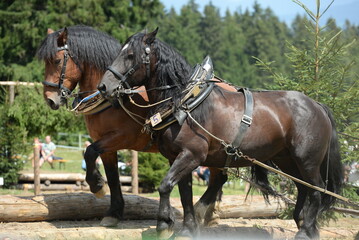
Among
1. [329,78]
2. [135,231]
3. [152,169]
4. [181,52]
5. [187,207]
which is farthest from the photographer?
[152,169]

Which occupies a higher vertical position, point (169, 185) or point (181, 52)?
point (181, 52)

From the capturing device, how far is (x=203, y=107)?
6.23m

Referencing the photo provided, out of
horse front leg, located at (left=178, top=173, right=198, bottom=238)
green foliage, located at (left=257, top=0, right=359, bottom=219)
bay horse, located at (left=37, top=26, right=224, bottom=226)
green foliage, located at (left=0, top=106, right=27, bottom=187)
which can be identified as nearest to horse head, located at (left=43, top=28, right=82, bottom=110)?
bay horse, located at (left=37, top=26, right=224, bottom=226)

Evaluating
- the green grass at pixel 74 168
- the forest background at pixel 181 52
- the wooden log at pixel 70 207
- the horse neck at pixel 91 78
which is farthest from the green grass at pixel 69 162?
the horse neck at pixel 91 78

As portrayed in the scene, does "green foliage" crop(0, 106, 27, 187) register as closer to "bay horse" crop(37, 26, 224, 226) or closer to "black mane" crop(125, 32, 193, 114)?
"bay horse" crop(37, 26, 224, 226)

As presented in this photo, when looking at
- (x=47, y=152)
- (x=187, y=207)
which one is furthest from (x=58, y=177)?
(x=187, y=207)

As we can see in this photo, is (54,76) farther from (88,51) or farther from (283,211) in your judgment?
(283,211)

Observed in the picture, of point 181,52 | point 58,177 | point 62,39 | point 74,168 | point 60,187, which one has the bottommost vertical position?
point 60,187

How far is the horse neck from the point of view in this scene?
738 cm

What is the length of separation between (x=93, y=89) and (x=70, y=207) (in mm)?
1757

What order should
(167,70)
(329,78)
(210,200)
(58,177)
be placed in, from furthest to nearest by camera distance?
(58,177) < (329,78) < (210,200) < (167,70)

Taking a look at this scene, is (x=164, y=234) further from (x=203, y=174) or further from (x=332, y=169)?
(x=203, y=174)

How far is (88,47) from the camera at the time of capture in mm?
7355

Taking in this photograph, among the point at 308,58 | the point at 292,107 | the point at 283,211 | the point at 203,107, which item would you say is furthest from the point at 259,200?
the point at 203,107
